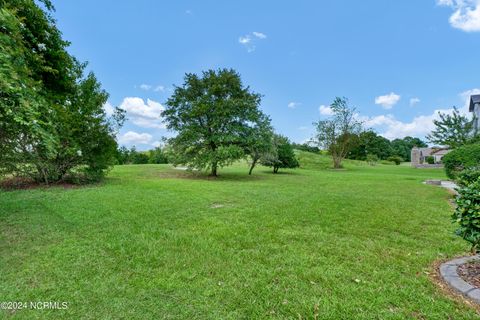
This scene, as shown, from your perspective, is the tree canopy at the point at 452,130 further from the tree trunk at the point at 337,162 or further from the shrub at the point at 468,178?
the tree trunk at the point at 337,162

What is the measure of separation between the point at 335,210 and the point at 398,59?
12000 mm

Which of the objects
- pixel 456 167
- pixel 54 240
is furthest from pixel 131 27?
pixel 456 167

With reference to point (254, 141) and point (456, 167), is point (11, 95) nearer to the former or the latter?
point (254, 141)

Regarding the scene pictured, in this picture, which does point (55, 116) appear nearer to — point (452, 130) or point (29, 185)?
point (29, 185)

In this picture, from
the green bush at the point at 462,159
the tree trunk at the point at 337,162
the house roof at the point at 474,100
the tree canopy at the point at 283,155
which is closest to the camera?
the green bush at the point at 462,159

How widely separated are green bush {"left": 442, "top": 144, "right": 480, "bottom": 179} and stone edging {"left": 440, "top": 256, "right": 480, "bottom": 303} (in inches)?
202

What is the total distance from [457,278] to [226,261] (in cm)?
248

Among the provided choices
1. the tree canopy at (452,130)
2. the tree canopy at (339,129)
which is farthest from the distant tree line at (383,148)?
the tree canopy at (452,130)

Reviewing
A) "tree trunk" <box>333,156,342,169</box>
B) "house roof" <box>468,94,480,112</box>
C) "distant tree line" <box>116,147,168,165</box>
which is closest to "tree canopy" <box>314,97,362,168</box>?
"tree trunk" <box>333,156,342,169</box>

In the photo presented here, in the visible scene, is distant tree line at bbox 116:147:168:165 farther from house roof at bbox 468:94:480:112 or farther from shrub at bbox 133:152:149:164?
house roof at bbox 468:94:480:112

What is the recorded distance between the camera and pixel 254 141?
13078 millimetres

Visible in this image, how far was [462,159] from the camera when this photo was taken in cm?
751

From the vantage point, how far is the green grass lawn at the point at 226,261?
6.75ft

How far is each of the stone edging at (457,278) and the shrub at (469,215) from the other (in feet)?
1.29
